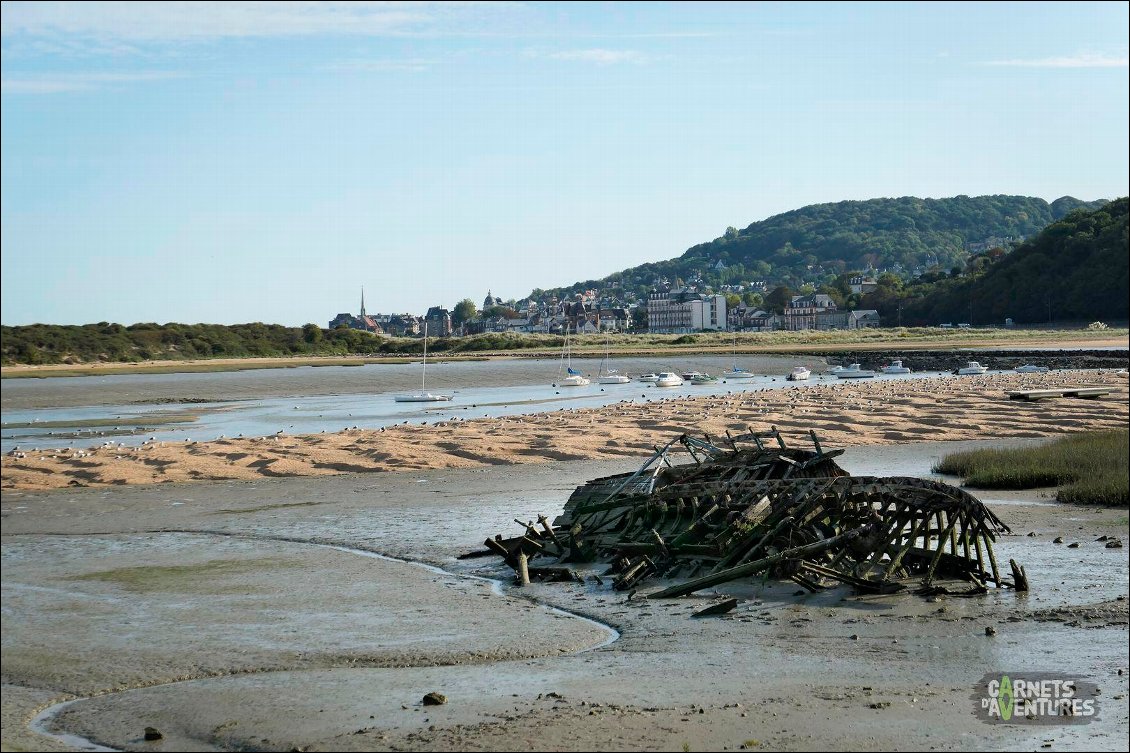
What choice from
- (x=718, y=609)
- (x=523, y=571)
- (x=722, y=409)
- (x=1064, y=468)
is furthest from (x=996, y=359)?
(x=718, y=609)

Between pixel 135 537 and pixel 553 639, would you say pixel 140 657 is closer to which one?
pixel 553 639

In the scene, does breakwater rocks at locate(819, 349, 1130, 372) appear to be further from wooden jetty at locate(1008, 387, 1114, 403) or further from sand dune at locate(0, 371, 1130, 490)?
sand dune at locate(0, 371, 1130, 490)

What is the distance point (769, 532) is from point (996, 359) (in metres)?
88.2

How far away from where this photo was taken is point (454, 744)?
9.13 meters

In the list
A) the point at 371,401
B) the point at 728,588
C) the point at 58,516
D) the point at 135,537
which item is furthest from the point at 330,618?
the point at 371,401

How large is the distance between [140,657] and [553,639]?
460cm

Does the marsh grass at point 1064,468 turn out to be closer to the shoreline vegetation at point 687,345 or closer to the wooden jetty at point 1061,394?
the wooden jetty at point 1061,394

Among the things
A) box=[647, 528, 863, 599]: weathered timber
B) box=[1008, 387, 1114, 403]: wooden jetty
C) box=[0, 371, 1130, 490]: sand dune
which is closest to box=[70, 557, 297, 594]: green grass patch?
box=[647, 528, 863, 599]: weathered timber

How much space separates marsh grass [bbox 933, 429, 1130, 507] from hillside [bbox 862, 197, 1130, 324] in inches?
1742

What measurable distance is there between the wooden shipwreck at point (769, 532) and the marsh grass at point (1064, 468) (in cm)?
572

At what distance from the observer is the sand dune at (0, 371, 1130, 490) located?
29859 mm

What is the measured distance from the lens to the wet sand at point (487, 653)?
925 cm

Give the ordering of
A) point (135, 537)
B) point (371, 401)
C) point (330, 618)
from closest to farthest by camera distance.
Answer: point (330, 618), point (135, 537), point (371, 401)
